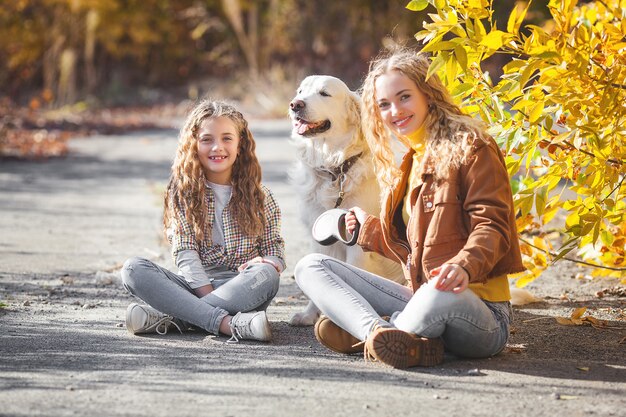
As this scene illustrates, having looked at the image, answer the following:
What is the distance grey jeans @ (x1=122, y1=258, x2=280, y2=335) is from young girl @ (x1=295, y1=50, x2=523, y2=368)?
33cm

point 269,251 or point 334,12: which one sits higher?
point 334,12

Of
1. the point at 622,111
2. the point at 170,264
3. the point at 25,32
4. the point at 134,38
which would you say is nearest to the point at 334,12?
the point at 134,38

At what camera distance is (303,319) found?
14.2 ft

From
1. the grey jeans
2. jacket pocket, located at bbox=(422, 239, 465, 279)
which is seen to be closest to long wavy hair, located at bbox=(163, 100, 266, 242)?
the grey jeans

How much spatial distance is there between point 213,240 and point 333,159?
2.59 ft

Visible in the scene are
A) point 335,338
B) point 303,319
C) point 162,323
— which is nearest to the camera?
point 335,338

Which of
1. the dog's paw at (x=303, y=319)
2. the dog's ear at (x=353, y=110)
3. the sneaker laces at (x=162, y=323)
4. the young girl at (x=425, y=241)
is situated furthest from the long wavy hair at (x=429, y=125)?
the sneaker laces at (x=162, y=323)

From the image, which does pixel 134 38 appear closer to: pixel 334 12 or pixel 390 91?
pixel 334 12

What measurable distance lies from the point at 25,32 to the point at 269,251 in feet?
65.5

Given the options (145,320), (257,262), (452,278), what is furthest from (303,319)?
(452,278)

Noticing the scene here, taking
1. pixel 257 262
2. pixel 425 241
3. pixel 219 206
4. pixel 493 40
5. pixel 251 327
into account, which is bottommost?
pixel 251 327

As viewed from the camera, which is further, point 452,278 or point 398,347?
point 398,347

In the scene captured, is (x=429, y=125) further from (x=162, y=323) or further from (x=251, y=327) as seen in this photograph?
(x=162, y=323)

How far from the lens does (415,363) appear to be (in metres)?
3.40
